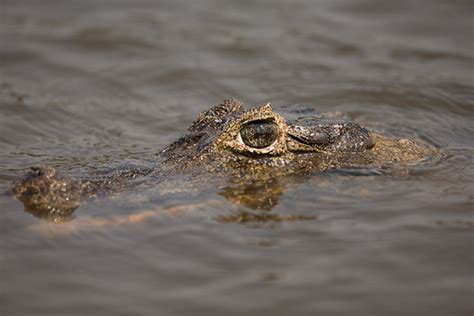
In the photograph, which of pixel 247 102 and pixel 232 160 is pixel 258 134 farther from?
pixel 247 102

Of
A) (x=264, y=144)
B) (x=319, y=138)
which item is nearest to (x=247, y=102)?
(x=319, y=138)

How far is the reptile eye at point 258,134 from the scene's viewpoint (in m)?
5.71

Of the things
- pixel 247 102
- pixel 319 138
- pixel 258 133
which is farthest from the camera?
pixel 247 102

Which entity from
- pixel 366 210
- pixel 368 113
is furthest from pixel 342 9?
pixel 366 210

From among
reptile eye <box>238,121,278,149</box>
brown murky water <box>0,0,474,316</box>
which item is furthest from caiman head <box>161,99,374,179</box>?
brown murky water <box>0,0,474,316</box>

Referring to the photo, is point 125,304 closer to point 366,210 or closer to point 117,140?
point 366,210

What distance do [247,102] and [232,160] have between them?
3.53 m

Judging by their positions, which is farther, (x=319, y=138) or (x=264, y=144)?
(x=319, y=138)

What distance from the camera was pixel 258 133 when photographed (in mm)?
5723

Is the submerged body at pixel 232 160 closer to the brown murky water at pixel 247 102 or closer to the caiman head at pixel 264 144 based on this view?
the caiman head at pixel 264 144

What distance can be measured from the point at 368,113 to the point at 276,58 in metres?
2.13

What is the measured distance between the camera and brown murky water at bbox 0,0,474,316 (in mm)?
4676

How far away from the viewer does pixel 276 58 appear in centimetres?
1034

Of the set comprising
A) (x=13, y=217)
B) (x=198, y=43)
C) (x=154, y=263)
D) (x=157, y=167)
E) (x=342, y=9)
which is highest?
(x=342, y=9)
